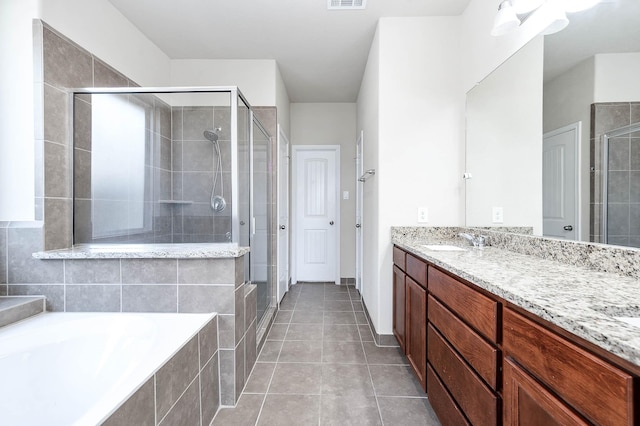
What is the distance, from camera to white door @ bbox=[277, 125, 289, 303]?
3.14 metres

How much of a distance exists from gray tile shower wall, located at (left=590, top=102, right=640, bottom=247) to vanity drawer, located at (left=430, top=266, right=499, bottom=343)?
550 millimetres

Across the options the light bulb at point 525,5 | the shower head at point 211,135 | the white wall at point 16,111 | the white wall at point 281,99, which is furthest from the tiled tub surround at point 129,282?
the white wall at point 281,99

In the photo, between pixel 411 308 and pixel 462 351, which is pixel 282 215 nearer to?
pixel 411 308

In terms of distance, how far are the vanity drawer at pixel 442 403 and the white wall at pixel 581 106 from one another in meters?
0.86

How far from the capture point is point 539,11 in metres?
1.42

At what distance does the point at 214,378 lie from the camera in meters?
1.50

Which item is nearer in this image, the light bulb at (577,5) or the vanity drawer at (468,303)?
the vanity drawer at (468,303)

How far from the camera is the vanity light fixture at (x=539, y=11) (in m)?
1.23

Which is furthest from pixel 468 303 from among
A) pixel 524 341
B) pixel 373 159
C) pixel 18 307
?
pixel 18 307

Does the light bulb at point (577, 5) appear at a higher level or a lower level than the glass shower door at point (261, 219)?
higher

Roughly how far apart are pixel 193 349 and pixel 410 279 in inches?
48.9

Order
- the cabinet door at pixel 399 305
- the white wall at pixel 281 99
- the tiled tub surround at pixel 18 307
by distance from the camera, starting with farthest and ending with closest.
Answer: the white wall at pixel 281 99 → the cabinet door at pixel 399 305 → the tiled tub surround at pixel 18 307

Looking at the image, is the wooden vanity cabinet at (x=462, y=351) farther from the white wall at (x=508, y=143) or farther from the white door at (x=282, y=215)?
the white door at (x=282, y=215)

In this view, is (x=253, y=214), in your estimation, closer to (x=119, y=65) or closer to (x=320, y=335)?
(x=320, y=335)
